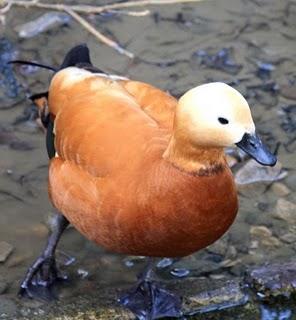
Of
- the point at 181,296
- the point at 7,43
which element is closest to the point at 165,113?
the point at 181,296

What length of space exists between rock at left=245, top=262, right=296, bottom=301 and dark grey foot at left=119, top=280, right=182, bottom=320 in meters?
0.36

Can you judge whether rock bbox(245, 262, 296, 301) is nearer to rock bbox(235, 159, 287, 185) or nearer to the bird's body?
the bird's body

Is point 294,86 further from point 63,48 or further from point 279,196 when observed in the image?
point 63,48

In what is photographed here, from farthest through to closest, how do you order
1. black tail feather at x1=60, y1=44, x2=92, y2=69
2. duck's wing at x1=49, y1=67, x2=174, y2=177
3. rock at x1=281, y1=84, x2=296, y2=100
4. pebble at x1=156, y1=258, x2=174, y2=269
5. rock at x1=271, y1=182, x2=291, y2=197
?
rock at x1=281, y1=84, x2=296, y2=100 < rock at x1=271, y1=182, x2=291, y2=197 < pebble at x1=156, y1=258, x2=174, y2=269 < black tail feather at x1=60, y1=44, x2=92, y2=69 < duck's wing at x1=49, y1=67, x2=174, y2=177

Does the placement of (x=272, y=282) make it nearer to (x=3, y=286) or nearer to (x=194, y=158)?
(x=194, y=158)

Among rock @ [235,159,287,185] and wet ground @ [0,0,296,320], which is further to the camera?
rock @ [235,159,287,185]

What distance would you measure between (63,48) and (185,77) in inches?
33.4

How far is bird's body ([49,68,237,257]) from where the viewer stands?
3.76m

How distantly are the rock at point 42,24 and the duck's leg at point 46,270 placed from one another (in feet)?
6.64

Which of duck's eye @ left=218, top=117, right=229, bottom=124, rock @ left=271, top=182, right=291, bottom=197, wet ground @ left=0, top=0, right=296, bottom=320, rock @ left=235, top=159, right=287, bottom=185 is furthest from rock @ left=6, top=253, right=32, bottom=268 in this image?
duck's eye @ left=218, top=117, right=229, bottom=124

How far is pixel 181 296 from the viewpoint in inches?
171

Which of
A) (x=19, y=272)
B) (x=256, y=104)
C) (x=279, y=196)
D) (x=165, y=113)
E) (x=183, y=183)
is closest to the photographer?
(x=183, y=183)

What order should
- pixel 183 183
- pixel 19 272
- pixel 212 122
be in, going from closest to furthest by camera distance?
pixel 212 122
pixel 183 183
pixel 19 272

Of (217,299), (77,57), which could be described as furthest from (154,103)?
(217,299)
